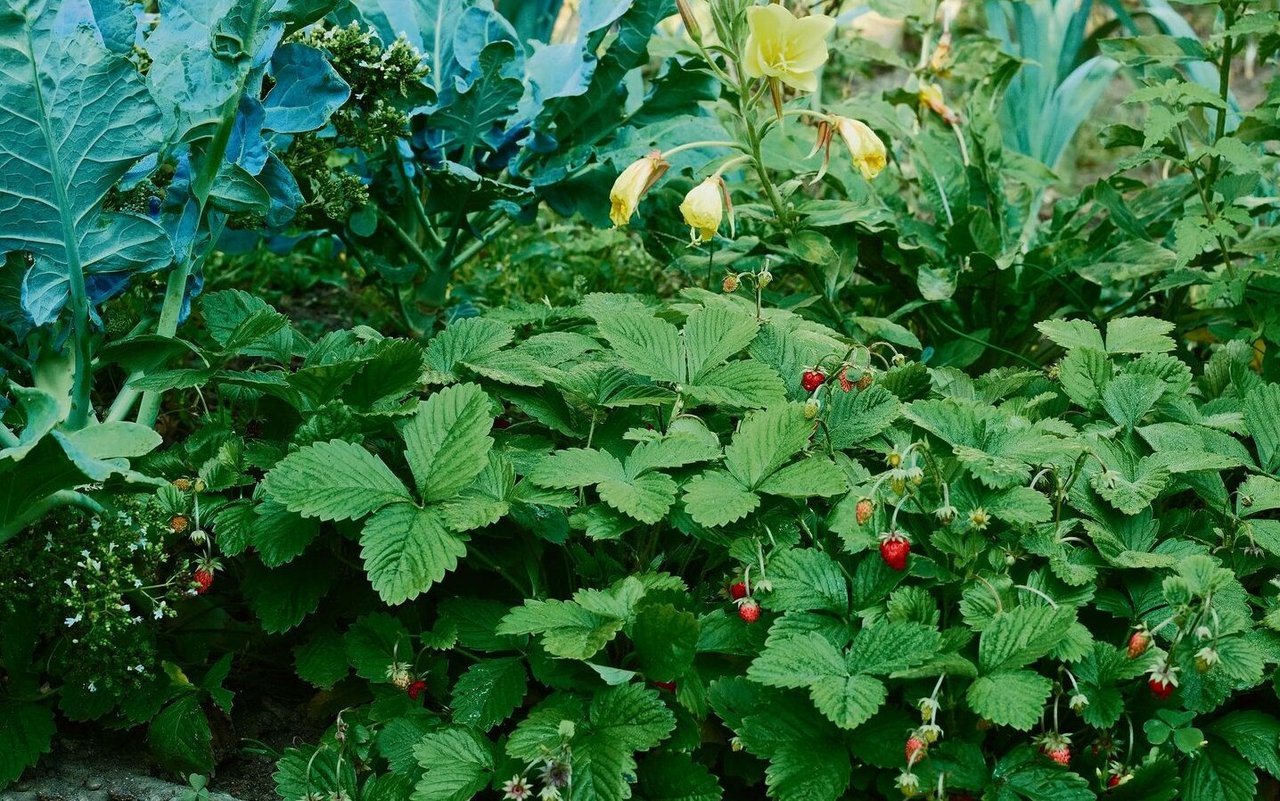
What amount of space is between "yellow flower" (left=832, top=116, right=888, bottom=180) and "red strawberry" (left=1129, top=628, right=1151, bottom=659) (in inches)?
36.4

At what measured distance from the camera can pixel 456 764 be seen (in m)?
1.41

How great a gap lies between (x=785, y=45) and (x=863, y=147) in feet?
0.72

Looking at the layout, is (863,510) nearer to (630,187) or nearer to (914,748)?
(914,748)

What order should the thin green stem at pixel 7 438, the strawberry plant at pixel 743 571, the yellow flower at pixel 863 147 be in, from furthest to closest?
the yellow flower at pixel 863 147 < the thin green stem at pixel 7 438 < the strawberry plant at pixel 743 571

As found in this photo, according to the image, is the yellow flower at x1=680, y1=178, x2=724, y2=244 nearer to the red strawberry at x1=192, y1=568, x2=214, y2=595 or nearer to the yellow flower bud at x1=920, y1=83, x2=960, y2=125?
the red strawberry at x1=192, y1=568, x2=214, y2=595

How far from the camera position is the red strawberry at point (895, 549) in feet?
4.62

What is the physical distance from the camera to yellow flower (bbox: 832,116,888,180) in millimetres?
1964

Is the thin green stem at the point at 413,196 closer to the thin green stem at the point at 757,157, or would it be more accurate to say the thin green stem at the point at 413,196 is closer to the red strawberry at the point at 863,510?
the thin green stem at the point at 757,157

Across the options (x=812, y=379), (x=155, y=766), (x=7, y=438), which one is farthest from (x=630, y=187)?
(x=155, y=766)

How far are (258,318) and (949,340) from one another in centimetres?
151

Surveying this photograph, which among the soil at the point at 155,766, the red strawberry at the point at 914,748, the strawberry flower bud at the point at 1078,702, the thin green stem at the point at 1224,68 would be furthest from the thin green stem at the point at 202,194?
the thin green stem at the point at 1224,68

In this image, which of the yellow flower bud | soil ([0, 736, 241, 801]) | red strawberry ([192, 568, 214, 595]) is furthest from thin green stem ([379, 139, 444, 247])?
the yellow flower bud

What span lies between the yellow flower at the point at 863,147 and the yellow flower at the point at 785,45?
0.10 meters

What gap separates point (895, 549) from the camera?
1408 mm
